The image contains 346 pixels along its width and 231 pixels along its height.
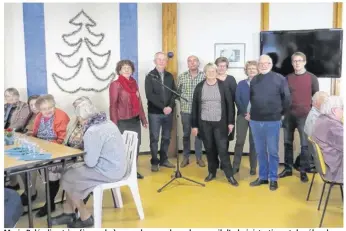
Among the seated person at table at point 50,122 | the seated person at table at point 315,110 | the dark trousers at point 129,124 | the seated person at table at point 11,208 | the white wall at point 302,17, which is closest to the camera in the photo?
the seated person at table at point 11,208

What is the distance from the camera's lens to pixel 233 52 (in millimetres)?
5391

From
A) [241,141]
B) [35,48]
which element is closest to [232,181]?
[241,141]

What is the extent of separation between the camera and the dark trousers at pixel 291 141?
440 centimetres

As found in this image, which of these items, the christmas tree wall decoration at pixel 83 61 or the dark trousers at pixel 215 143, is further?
the christmas tree wall decoration at pixel 83 61

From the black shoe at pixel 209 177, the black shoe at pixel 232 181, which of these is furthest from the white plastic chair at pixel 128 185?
the black shoe at pixel 232 181

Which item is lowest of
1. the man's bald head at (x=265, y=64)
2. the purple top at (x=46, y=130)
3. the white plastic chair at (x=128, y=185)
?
the white plastic chair at (x=128, y=185)

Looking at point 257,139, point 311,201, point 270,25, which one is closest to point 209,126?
point 257,139

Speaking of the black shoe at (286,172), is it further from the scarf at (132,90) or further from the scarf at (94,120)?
the scarf at (94,120)

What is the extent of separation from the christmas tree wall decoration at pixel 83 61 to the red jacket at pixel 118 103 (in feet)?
3.23

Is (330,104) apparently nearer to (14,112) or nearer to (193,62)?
(193,62)

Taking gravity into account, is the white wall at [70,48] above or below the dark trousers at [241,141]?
above

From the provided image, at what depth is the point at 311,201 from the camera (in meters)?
3.74

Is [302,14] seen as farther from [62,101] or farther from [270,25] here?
[62,101]

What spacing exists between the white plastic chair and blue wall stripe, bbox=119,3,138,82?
6.77ft
